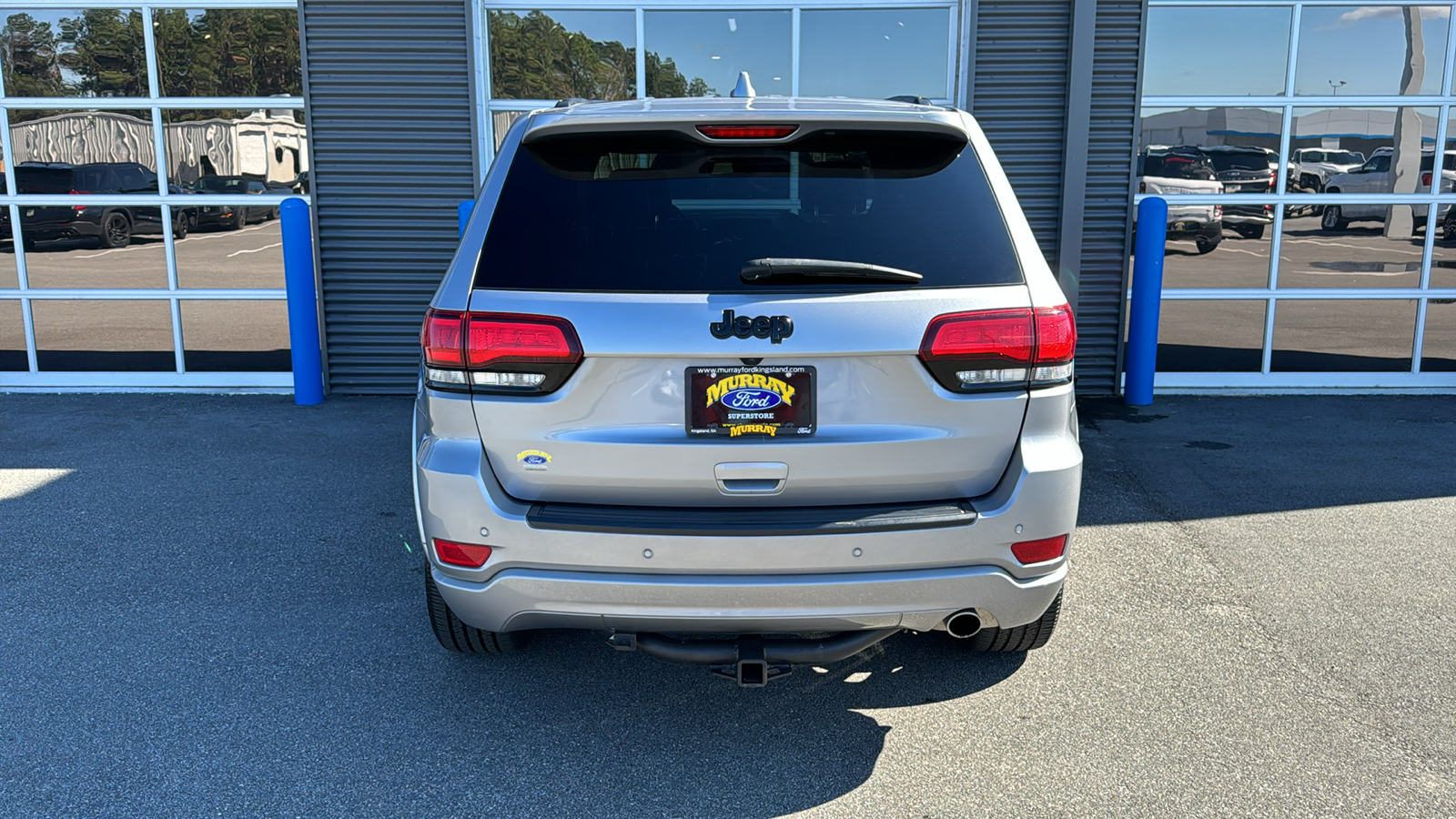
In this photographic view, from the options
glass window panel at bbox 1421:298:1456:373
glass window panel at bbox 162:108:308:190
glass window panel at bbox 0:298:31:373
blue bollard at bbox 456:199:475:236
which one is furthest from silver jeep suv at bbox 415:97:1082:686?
glass window panel at bbox 0:298:31:373

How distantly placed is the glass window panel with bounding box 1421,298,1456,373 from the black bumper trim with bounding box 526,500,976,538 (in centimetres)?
778

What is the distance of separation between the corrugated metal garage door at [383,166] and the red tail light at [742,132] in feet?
18.5

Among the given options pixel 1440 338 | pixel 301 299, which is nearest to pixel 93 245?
pixel 301 299

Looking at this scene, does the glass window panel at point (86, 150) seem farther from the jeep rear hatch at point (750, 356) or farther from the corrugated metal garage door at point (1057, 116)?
the jeep rear hatch at point (750, 356)

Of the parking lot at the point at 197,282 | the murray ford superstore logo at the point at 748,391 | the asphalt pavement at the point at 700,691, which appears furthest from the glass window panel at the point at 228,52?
the murray ford superstore logo at the point at 748,391

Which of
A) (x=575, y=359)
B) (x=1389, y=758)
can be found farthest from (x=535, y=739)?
(x=1389, y=758)

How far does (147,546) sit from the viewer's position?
16.5ft

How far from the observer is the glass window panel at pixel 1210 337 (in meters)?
8.73

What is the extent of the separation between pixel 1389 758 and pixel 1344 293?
6.51 meters

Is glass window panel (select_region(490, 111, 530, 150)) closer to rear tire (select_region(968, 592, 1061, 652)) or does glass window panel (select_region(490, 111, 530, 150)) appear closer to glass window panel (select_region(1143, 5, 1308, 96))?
glass window panel (select_region(1143, 5, 1308, 96))

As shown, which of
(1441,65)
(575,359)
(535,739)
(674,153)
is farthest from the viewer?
(1441,65)

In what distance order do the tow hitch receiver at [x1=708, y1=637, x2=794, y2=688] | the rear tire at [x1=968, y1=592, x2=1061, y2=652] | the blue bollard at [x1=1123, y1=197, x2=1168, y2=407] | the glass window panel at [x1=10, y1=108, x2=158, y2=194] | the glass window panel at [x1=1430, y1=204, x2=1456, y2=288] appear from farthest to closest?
the glass window panel at [x1=1430, y1=204, x2=1456, y2=288] < the glass window panel at [x1=10, y1=108, x2=158, y2=194] < the blue bollard at [x1=1123, y1=197, x2=1168, y2=407] < the rear tire at [x1=968, y1=592, x2=1061, y2=652] < the tow hitch receiver at [x1=708, y1=637, x2=794, y2=688]

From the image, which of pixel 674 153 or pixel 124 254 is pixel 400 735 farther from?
pixel 124 254

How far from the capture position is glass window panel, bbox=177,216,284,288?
8.64 meters
